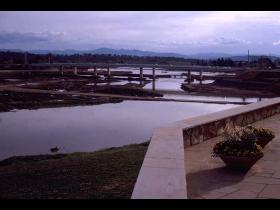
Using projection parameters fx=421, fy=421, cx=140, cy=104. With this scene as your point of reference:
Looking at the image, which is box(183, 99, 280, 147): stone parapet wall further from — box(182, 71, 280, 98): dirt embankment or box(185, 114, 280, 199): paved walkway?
box(182, 71, 280, 98): dirt embankment

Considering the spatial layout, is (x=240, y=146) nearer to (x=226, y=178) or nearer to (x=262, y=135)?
(x=226, y=178)

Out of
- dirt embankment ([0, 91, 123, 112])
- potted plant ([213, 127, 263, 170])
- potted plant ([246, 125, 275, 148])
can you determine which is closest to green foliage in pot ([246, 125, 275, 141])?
potted plant ([246, 125, 275, 148])

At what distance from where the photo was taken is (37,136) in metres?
26.9

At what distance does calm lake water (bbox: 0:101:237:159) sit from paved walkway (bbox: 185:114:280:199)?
15.9 meters

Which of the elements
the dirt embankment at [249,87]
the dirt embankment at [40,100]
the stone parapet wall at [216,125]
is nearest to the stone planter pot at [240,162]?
the stone parapet wall at [216,125]

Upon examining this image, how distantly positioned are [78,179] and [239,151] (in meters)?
5.39

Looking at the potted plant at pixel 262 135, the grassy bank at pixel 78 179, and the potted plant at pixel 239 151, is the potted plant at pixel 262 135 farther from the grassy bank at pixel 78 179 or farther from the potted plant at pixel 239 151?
the grassy bank at pixel 78 179

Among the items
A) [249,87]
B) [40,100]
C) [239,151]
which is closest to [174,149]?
[239,151]

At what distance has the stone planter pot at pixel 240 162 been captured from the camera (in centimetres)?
489

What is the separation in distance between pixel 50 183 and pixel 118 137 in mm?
15893

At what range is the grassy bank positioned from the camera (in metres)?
8.38
